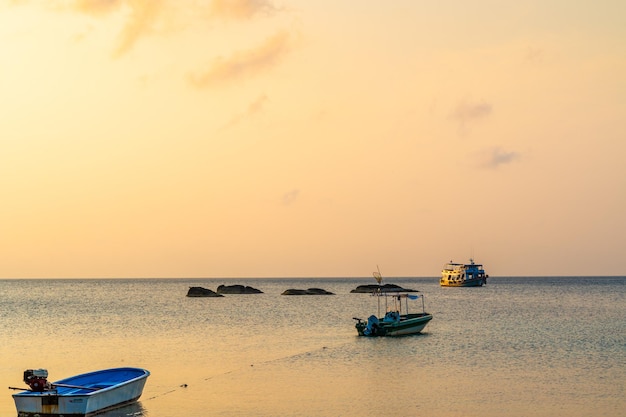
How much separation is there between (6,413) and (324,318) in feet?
184

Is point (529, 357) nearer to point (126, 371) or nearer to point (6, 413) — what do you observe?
point (126, 371)

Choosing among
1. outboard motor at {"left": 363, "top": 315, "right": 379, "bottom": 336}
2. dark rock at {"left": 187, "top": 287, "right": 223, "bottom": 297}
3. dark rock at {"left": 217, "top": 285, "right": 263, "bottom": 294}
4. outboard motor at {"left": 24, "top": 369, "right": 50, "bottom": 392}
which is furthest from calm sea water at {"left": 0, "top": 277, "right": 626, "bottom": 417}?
dark rock at {"left": 217, "top": 285, "right": 263, "bottom": 294}

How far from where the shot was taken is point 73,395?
27.3m

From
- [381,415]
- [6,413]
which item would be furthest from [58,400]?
[381,415]

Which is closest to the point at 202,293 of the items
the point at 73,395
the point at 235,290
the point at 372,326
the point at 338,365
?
the point at 235,290

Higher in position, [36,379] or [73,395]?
[36,379]

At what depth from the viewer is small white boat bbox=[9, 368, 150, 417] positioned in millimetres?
26906

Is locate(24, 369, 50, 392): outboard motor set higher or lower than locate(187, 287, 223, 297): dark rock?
lower

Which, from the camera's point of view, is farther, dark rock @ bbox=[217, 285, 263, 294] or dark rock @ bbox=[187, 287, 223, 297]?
dark rock @ bbox=[217, 285, 263, 294]

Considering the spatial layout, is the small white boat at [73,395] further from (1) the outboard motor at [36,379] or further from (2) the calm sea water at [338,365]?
(2) the calm sea water at [338,365]

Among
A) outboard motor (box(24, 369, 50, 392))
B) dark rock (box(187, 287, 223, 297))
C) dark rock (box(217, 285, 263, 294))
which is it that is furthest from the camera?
dark rock (box(217, 285, 263, 294))

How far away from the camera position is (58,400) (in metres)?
27.1

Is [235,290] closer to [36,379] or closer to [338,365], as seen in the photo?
[338,365]

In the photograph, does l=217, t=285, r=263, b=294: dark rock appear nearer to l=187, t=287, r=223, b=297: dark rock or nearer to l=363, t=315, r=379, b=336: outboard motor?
l=187, t=287, r=223, b=297: dark rock
